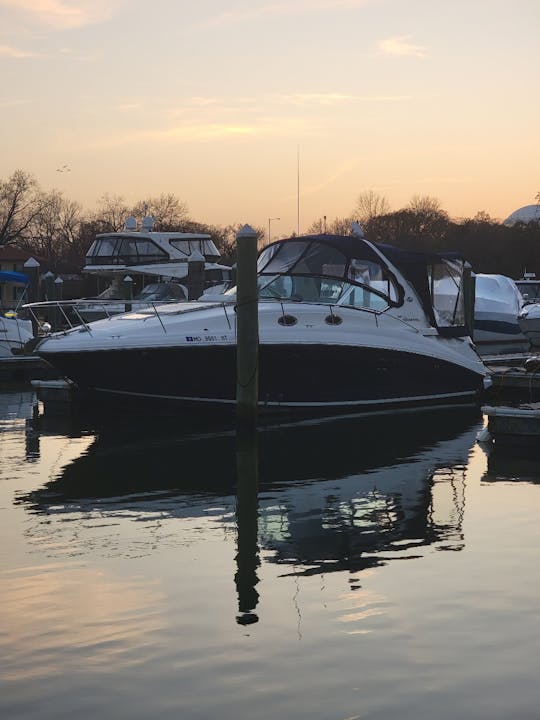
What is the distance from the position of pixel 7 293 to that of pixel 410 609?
1904 inches

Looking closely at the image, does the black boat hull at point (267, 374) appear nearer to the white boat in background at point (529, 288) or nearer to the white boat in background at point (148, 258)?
the white boat in background at point (529, 288)

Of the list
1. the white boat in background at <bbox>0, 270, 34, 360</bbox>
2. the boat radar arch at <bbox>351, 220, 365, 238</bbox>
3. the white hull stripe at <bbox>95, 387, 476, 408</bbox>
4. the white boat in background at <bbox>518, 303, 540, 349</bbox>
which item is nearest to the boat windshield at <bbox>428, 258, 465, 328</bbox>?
the white hull stripe at <bbox>95, 387, 476, 408</bbox>

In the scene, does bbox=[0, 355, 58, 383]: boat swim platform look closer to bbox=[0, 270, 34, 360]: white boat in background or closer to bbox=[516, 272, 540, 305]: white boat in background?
bbox=[0, 270, 34, 360]: white boat in background

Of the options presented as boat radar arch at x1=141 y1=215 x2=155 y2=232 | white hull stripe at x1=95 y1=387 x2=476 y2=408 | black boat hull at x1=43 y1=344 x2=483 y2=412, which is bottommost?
white hull stripe at x1=95 y1=387 x2=476 y2=408

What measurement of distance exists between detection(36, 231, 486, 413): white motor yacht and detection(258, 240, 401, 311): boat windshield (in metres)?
0.02

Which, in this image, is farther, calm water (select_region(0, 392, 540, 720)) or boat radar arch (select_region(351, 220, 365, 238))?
boat radar arch (select_region(351, 220, 365, 238))

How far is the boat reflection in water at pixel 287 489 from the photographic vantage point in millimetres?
11445

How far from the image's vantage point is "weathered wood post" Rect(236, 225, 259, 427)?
17.8 meters

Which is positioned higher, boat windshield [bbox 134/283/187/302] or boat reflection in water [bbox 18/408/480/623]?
boat windshield [bbox 134/283/187/302]

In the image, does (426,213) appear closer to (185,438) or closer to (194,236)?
(194,236)

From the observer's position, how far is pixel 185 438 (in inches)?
736

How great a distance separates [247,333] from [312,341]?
2408 millimetres

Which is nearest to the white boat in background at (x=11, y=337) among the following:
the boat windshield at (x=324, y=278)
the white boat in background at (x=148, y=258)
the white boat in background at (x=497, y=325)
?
the boat windshield at (x=324, y=278)

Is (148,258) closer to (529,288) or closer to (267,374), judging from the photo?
(529,288)
